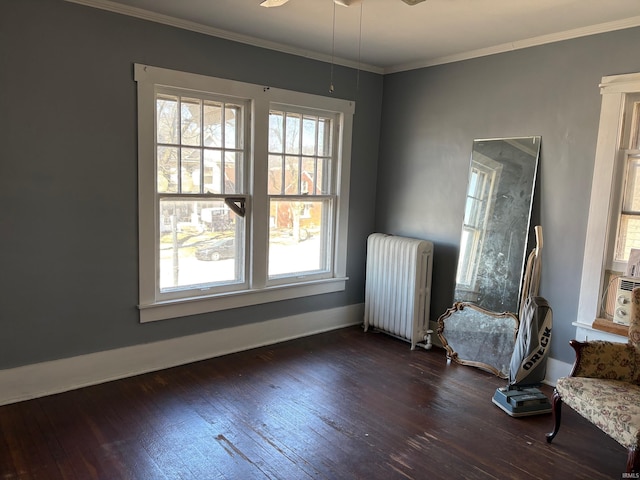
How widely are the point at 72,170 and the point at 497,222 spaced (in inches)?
120

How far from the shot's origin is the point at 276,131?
3980 mm

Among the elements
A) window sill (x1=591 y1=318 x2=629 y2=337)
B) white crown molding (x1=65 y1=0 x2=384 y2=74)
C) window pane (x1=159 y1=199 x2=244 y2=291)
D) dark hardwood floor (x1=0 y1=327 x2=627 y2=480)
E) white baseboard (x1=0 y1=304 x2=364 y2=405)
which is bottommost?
dark hardwood floor (x1=0 y1=327 x2=627 y2=480)

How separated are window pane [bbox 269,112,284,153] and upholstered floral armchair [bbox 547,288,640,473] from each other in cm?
260

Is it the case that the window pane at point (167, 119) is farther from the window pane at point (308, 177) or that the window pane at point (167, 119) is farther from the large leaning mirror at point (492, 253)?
the large leaning mirror at point (492, 253)

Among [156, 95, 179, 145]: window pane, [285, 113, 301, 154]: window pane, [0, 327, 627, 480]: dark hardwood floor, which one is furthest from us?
[285, 113, 301, 154]: window pane

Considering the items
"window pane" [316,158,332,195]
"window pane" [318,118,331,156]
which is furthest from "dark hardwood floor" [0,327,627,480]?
"window pane" [318,118,331,156]

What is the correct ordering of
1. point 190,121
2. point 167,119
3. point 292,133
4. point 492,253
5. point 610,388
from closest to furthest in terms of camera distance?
point 610,388 → point 167,119 → point 190,121 → point 492,253 → point 292,133

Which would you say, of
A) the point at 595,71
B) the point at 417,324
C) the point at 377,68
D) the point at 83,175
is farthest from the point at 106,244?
the point at 595,71

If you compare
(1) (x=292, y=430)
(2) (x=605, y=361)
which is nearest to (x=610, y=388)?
(2) (x=605, y=361)

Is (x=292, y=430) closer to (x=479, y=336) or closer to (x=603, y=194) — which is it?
(x=479, y=336)

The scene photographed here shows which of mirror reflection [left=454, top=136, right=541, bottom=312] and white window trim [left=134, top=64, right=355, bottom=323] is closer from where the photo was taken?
white window trim [left=134, top=64, right=355, bottom=323]

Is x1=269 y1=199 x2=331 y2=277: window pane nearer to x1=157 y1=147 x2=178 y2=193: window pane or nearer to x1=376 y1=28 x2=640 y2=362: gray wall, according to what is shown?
x1=376 y1=28 x2=640 y2=362: gray wall

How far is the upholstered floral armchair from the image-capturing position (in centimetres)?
218

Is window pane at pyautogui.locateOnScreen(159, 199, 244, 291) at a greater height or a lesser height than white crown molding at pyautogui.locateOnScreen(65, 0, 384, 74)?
lesser
